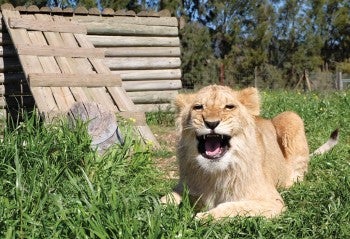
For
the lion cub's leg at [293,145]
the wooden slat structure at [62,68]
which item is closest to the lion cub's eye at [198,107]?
the lion cub's leg at [293,145]

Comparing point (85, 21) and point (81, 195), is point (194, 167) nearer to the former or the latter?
point (81, 195)

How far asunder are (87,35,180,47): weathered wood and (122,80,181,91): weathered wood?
0.74 meters

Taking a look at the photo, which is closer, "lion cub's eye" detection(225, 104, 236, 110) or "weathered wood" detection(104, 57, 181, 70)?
"lion cub's eye" detection(225, 104, 236, 110)

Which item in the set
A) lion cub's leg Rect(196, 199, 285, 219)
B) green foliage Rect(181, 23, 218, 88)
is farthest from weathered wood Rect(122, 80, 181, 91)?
green foliage Rect(181, 23, 218, 88)

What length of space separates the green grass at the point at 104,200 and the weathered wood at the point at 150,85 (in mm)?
5425

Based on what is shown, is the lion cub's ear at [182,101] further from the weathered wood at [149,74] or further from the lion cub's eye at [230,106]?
the weathered wood at [149,74]

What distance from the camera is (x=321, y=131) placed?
905 centimetres

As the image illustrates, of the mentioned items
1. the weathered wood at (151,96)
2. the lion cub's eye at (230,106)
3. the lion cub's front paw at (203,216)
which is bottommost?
the weathered wood at (151,96)

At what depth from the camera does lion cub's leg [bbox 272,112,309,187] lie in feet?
19.3

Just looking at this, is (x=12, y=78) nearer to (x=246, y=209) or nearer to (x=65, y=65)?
(x=65, y=65)

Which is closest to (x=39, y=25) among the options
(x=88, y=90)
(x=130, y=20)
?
(x=88, y=90)

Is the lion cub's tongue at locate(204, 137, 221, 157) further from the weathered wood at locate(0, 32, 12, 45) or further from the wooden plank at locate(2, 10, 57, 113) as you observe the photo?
the weathered wood at locate(0, 32, 12, 45)

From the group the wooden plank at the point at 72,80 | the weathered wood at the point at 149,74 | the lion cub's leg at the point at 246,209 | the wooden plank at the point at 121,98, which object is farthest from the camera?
the weathered wood at the point at 149,74

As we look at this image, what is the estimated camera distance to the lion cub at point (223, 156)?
416 cm
